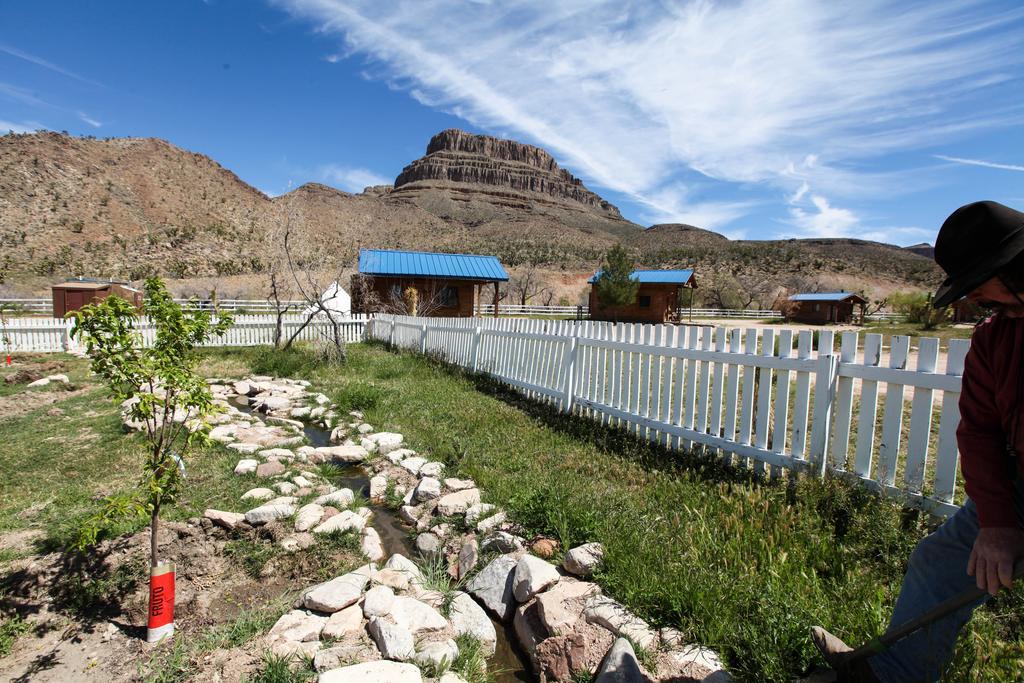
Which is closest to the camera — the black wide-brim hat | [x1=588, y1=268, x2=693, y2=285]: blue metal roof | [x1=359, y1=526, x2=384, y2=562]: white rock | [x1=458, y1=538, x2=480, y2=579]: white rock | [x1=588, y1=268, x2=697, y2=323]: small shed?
the black wide-brim hat

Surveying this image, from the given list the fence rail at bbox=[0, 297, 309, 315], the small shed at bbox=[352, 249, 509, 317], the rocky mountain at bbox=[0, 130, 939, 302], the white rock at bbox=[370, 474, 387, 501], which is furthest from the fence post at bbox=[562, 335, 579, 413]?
the rocky mountain at bbox=[0, 130, 939, 302]

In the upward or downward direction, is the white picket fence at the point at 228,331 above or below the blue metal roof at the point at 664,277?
below

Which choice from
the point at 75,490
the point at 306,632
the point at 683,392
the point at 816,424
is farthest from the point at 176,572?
the point at 816,424

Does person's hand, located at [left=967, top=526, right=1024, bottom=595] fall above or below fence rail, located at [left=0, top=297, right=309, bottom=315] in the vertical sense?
above

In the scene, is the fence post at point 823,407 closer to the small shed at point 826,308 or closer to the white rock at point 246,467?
the white rock at point 246,467

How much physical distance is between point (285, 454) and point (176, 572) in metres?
2.33

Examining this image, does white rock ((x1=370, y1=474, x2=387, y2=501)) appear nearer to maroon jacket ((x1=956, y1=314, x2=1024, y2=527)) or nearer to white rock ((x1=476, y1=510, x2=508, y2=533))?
white rock ((x1=476, y1=510, x2=508, y2=533))

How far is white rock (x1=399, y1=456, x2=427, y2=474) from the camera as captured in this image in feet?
16.6

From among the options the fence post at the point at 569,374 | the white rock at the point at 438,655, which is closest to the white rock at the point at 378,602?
the white rock at the point at 438,655

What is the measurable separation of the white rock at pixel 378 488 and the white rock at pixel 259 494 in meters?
0.87

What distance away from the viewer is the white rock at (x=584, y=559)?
9.55ft

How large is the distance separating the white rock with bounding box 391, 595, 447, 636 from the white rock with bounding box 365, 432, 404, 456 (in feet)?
9.97

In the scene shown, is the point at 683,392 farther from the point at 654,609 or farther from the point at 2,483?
the point at 2,483

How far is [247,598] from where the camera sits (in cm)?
306
